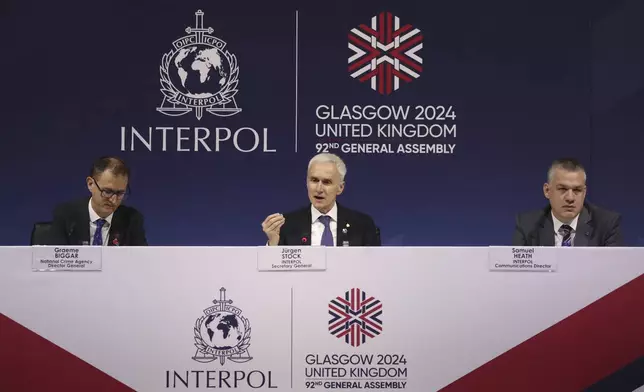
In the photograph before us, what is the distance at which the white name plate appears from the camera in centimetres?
274

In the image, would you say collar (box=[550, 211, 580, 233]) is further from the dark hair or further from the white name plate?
the dark hair

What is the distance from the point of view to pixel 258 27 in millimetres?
5543

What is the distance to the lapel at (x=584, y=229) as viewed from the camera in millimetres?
4227

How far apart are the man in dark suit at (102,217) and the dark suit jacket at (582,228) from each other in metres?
2.04

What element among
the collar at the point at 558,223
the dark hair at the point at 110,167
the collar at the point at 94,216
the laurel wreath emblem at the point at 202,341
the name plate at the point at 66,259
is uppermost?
the dark hair at the point at 110,167

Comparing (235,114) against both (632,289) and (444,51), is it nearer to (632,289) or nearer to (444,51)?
(444,51)

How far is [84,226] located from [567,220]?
2551 millimetres

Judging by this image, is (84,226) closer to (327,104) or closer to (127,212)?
(127,212)

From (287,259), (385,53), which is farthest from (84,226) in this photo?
(385,53)

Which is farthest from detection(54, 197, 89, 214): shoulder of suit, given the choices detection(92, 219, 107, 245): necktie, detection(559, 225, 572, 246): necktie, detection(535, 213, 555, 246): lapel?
detection(559, 225, 572, 246): necktie

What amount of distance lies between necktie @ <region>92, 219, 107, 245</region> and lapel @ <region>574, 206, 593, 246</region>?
7.99 feet

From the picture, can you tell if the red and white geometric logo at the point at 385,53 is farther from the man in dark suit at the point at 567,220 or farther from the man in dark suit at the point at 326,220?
the man in dark suit at the point at 567,220

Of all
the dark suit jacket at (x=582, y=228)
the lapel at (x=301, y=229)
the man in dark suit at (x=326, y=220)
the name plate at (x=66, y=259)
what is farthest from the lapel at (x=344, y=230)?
the name plate at (x=66, y=259)

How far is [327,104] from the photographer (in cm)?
554
